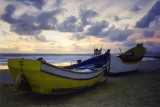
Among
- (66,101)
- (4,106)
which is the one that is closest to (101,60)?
(66,101)

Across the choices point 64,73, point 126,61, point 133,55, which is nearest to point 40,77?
point 64,73

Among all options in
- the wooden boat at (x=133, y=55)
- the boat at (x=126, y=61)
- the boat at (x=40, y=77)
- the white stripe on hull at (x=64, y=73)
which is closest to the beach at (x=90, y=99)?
the boat at (x=40, y=77)

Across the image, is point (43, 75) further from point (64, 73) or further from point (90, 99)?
point (90, 99)

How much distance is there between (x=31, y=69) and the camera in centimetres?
440

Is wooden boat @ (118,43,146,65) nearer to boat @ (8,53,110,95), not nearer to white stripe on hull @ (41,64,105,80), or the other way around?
white stripe on hull @ (41,64,105,80)


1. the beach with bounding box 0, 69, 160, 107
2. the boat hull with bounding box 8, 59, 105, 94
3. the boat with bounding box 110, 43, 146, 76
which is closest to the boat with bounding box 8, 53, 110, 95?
the boat hull with bounding box 8, 59, 105, 94

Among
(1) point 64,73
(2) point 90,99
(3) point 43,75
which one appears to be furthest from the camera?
(2) point 90,99

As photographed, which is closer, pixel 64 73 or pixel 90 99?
pixel 64 73

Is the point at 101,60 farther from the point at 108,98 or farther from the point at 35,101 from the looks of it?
the point at 35,101

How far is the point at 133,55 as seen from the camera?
1166cm

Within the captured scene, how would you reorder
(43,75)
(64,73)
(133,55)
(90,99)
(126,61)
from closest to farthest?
(43,75)
(64,73)
(90,99)
(126,61)
(133,55)

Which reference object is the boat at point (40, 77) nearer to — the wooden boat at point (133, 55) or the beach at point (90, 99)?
the beach at point (90, 99)

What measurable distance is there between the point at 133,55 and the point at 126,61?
128 cm

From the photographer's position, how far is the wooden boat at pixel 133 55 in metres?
10.9
